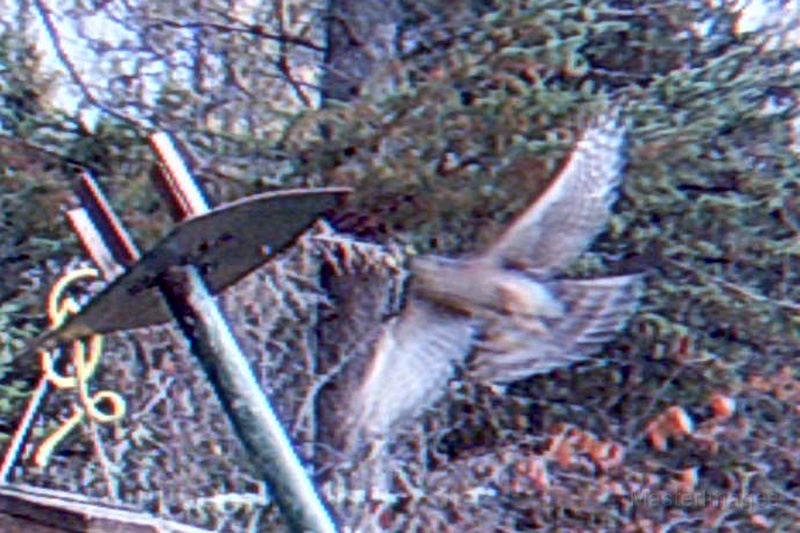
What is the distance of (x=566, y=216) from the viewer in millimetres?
3314

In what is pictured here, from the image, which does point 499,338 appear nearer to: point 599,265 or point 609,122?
point 609,122

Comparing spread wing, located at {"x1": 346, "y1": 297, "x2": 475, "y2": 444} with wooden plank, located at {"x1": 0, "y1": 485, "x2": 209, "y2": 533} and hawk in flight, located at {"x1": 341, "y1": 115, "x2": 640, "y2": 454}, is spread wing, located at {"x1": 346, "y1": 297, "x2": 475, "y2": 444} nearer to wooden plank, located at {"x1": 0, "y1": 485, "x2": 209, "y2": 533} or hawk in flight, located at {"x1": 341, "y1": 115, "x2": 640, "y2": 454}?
hawk in flight, located at {"x1": 341, "y1": 115, "x2": 640, "y2": 454}

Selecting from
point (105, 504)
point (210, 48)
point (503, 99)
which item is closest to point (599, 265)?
point (503, 99)

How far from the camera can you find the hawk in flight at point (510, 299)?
3289 mm

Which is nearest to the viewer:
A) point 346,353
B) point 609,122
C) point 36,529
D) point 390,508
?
point 36,529

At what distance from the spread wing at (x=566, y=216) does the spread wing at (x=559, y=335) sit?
0.10 metres

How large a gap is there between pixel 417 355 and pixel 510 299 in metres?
0.28

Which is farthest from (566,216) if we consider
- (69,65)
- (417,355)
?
(69,65)

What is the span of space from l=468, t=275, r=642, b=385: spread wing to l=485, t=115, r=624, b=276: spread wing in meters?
0.10

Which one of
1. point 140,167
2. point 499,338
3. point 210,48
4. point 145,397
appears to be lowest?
point 145,397

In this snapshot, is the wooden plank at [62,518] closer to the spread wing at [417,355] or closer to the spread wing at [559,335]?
the spread wing at [417,355]

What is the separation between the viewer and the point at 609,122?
3.86 m

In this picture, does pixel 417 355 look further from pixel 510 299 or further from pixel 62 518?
pixel 62 518

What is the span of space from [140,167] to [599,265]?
71.9 inches
